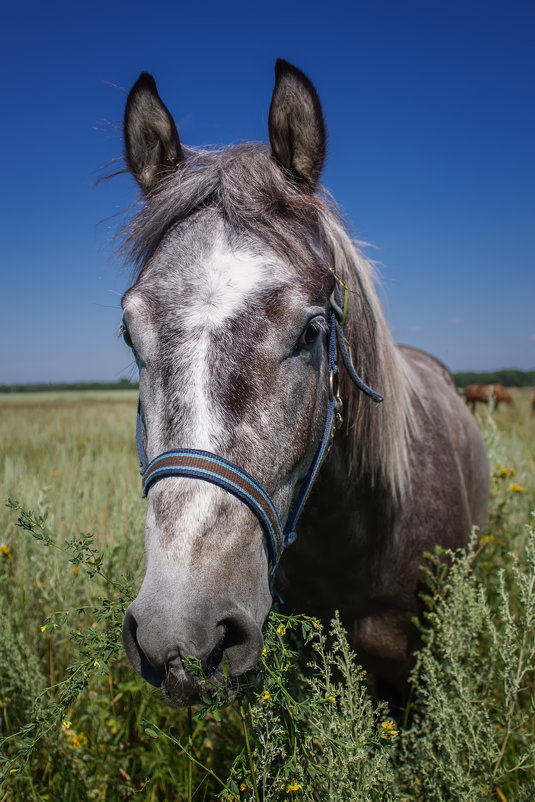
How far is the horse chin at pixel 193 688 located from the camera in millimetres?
1117

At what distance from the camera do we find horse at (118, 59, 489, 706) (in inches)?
46.8

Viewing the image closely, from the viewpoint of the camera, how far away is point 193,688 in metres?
1.13

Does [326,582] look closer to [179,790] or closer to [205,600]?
[179,790]

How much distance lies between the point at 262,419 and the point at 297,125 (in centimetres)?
120

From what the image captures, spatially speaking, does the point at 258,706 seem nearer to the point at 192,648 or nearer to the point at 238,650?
the point at 238,650

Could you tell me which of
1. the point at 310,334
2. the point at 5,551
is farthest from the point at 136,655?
the point at 5,551

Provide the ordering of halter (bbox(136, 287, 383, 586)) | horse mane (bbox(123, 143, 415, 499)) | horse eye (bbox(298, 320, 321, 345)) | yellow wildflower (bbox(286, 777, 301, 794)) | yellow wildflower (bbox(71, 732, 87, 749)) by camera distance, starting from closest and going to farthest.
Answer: halter (bbox(136, 287, 383, 586)) < yellow wildflower (bbox(286, 777, 301, 794)) < horse eye (bbox(298, 320, 321, 345)) < horse mane (bbox(123, 143, 415, 499)) < yellow wildflower (bbox(71, 732, 87, 749))

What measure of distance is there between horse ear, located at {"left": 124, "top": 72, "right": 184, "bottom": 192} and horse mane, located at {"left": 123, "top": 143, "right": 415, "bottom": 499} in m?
0.08

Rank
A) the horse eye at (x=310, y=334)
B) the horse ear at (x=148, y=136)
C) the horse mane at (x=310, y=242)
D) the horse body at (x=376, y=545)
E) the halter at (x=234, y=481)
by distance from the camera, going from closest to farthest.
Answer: the halter at (x=234, y=481), the horse eye at (x=310, y=334), the horse mane at (x=310, y=242), the horse ear at (x=148, y=136), the horse body at (x=376, y=545)

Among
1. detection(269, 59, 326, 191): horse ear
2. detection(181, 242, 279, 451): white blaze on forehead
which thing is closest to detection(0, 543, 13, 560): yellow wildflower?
detection(181, 242, 279, 451): white blaze on forehead

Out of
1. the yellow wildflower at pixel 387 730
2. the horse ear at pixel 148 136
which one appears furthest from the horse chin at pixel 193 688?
the horse ear at pixel 148 136

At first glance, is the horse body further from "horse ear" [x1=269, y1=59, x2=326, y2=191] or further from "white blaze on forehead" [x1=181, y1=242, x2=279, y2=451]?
"horse ear" [x1=269, y1=59, x2=326, y2=191]

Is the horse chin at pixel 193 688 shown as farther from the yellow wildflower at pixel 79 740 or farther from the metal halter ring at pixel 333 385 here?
the yellow wildflower at pixel 79 740

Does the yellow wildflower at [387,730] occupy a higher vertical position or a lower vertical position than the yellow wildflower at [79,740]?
higher
